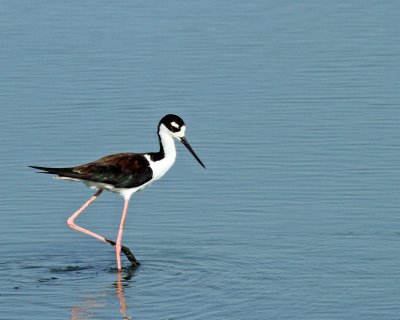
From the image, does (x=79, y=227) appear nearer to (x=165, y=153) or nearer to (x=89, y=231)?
(x=89, y=231)

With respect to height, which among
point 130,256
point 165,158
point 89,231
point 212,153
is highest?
point 212,153

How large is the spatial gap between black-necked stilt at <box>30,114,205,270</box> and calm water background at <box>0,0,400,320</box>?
1.05 ft

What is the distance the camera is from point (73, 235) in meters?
14.8

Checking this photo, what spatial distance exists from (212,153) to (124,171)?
8.60 feet

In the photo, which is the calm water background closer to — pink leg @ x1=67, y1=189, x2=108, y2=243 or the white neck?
pink leg @ x1=67, y1=189, x2=108, y2=243

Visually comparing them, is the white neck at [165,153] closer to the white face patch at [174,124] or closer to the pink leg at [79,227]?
the white face patch at [174,124]

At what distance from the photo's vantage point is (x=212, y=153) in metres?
16.6

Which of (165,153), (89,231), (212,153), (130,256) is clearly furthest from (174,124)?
(212,153)

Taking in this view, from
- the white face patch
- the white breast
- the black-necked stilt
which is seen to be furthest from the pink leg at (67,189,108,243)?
the white face patch

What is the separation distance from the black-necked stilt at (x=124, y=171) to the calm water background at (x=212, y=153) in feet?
1.05

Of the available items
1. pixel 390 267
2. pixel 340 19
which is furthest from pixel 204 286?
pixel 340 19

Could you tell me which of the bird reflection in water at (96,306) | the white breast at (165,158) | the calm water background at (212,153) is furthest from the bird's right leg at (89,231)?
the white breast at (165,158)

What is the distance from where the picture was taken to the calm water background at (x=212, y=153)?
41.8 ft

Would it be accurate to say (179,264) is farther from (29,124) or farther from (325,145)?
(29,124)
